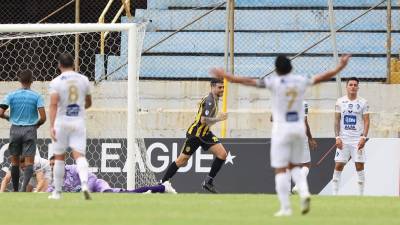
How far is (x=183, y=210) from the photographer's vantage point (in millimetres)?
13352

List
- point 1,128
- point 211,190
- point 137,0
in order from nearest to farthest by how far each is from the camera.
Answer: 1. point 211,190
2. point 1,128
3. point 137,0

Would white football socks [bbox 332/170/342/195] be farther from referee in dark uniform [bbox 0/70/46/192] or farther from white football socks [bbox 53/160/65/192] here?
white football socks [bbox 53/160/65/192]

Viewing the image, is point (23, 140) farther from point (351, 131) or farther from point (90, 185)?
point (351, 131)

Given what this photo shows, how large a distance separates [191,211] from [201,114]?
24.6 ft

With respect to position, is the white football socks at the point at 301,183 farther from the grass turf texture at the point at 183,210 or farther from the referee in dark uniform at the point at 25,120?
the referee in dark uniform at the point at 25,120

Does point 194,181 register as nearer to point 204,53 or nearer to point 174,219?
point 204,53

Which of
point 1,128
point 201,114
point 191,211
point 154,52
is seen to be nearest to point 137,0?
point 154,52

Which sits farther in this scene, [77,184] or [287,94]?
[77,184]

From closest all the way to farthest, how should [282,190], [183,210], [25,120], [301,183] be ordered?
1. [282,190]
2. [301,183]
3. [183,210]
4. [25,120]

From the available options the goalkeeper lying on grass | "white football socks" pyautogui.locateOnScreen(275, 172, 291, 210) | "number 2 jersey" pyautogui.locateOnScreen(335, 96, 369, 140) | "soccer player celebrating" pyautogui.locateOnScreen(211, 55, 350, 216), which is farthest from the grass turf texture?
"number 2 jersey" pyautogui.locateOnScreen(335, 96, 369, 140)

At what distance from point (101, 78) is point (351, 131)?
19.3 feet

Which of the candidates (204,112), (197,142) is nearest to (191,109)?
(197,142)

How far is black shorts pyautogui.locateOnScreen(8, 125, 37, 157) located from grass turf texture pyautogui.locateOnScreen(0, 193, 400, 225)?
8.36 ft

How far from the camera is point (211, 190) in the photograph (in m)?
20.6
